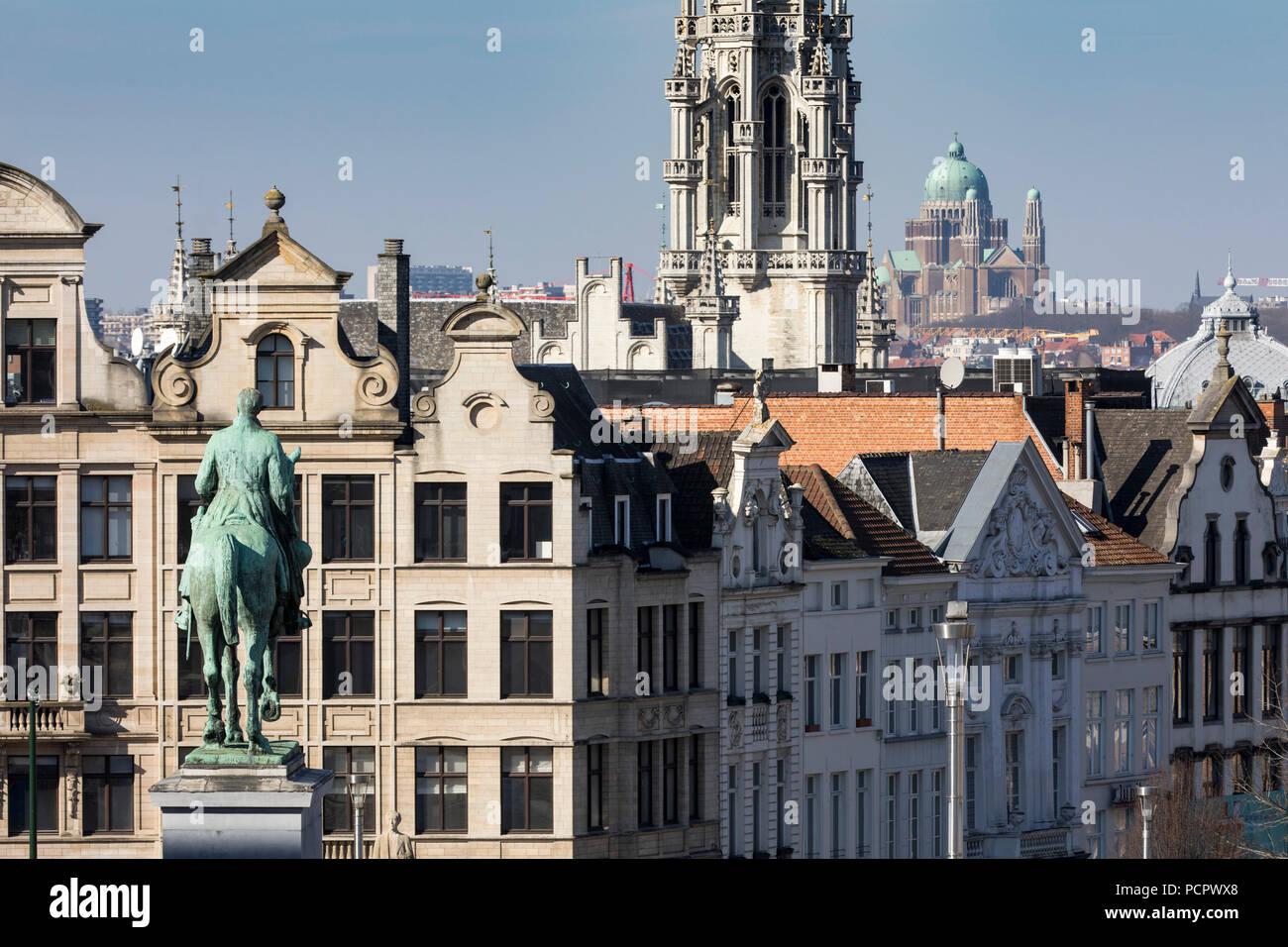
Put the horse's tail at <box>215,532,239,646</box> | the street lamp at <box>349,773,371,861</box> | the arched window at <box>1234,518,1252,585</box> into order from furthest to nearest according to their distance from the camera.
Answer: the arched window at <box>1234,518,1252,585</box> < the street lamp at <box>349,773,371,861</box> < the horse's tail at <box>215,532,239,646</box>

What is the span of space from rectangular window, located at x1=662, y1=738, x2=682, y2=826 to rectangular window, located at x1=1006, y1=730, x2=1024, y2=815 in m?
13.0

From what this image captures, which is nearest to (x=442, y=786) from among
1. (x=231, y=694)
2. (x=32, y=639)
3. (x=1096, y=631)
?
(x=32, y=639)

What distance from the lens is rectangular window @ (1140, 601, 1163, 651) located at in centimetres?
8975

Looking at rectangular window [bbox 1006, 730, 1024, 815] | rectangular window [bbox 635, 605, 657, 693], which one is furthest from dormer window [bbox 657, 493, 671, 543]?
rectangular window [bbox 1006, 730, 1024, 815]

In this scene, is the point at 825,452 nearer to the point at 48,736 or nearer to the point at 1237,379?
the point at 1237,379

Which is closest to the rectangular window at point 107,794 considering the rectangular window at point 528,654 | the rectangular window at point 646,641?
the rectangular window at point 528,654

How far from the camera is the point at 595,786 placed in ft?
238

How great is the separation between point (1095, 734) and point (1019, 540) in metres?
6.33

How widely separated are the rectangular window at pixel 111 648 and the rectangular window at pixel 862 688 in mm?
18069

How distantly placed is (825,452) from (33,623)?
1140 inches

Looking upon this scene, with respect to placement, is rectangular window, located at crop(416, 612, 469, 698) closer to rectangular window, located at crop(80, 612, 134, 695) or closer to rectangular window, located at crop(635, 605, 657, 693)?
rectangular window, located at crop(635, 605, 657, 693)

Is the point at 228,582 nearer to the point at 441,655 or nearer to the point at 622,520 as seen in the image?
the point at 441,655

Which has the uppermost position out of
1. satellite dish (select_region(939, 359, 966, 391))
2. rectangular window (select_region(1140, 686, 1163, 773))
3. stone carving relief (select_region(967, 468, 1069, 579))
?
satellite dish (select_region(939, 359, 966, 391))

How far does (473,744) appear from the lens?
2808 inches
